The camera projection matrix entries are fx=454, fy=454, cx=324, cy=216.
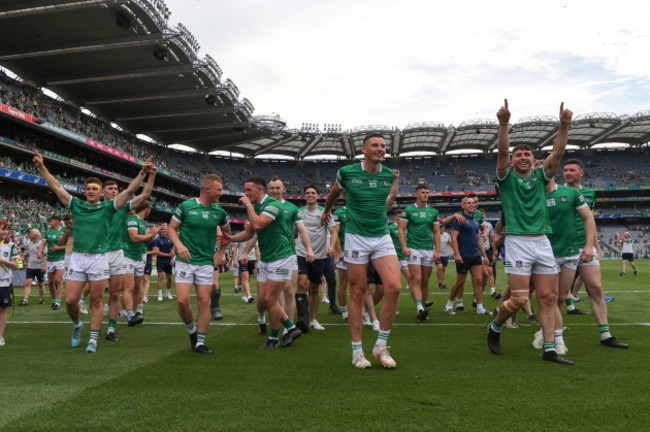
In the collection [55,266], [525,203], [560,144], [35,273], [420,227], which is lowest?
[35,273]

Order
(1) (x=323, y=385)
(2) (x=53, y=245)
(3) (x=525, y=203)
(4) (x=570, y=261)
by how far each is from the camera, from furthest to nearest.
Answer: (2) (x=53, y=245) → (4) (x=570, y=261) → (3) (x=525, y=203) → (1) (x=323, y=385)

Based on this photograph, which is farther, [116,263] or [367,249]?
[116,263]

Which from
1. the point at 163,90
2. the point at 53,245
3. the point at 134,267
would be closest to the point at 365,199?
the point at 134,267

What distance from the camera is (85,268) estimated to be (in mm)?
5828

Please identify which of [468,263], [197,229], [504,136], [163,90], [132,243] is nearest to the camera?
[504,136]

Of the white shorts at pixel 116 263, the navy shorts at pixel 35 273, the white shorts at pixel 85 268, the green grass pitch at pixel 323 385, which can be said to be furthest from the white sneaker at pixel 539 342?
the navy shorts at pixel 35 273

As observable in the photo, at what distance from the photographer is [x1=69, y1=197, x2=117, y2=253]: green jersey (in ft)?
19.2

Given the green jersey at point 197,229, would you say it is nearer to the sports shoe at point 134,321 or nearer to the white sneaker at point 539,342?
the sports shoe at point 134,321

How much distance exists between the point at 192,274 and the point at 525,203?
3.95m

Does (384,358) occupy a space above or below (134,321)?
above

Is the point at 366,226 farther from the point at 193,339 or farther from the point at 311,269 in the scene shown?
the point at 311,269

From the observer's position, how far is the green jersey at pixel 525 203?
491cm

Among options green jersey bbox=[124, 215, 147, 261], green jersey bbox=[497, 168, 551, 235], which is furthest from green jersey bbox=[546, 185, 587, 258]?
green jersey bbox=[124, 215, 147, 261]

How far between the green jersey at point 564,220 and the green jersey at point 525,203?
598 mm
